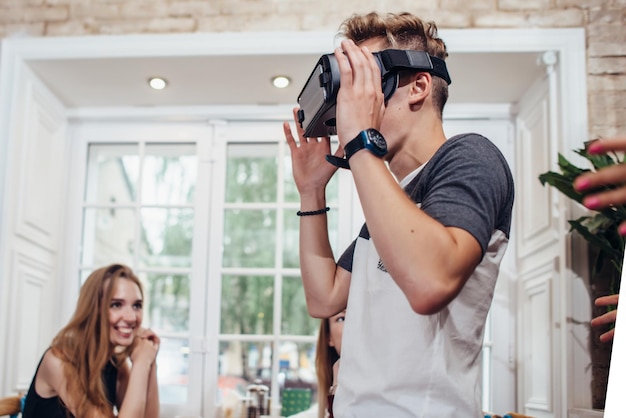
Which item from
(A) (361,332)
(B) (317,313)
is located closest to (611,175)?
(A) (361,332)

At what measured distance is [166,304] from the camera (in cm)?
544

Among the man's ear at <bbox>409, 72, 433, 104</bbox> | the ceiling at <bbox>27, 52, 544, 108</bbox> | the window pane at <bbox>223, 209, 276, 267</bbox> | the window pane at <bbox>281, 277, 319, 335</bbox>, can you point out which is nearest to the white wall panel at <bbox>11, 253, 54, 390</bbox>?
the ceiling at <bbox>27, 52, 544, 108</bbox>

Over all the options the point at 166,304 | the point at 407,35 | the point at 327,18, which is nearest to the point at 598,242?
the point at 327,18

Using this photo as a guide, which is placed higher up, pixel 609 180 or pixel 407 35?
pixel 407 35

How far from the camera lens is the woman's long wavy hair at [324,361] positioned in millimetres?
2938

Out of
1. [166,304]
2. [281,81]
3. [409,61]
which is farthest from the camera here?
[166,304]

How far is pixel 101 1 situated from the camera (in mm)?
3303

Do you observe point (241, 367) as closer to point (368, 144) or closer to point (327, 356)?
point (327, 356)

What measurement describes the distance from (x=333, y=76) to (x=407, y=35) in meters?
0.21

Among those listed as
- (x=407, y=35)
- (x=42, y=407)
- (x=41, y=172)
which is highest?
(x=41, y=172)

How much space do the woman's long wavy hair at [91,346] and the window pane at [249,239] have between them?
6.00 ft

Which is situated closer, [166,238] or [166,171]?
[166,171]

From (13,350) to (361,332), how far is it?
8.51ft

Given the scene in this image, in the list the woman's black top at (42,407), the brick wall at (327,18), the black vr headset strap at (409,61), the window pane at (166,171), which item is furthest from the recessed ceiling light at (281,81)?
the black vr headset strap at (409,61)
